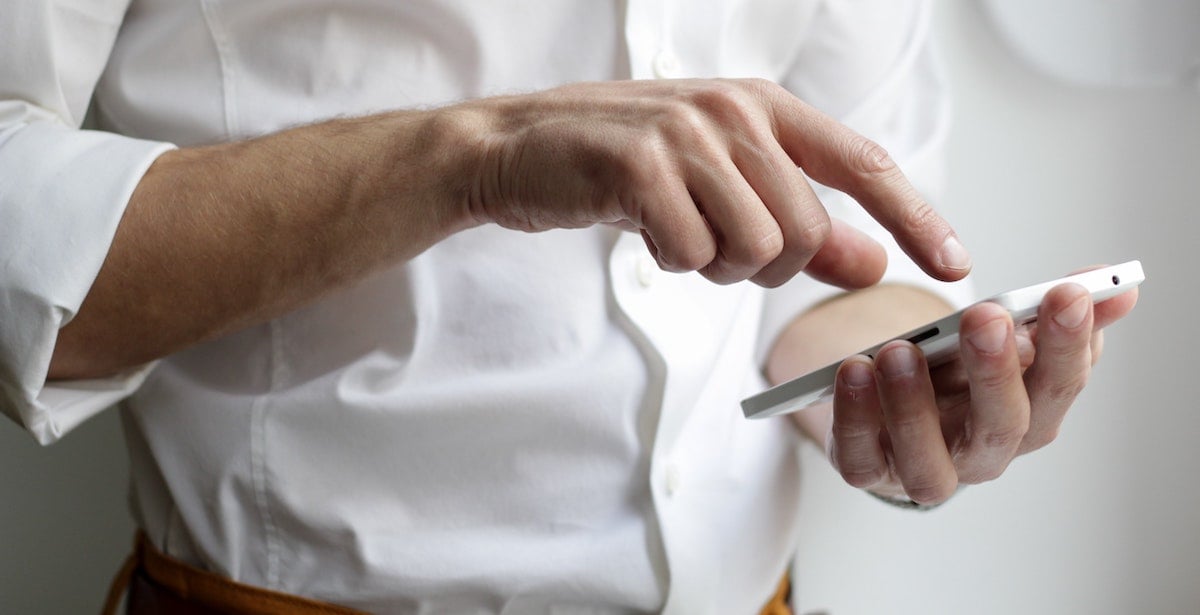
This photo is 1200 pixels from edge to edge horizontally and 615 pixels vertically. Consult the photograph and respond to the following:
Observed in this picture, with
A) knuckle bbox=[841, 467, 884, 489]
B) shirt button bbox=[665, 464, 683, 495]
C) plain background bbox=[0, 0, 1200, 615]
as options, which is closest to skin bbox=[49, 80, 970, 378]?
knuckle bbox=[841, 467, 884, 489]

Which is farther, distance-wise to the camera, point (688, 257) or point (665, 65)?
point (665, 65)

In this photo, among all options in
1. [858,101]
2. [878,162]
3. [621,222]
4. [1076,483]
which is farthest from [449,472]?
[1076,483]

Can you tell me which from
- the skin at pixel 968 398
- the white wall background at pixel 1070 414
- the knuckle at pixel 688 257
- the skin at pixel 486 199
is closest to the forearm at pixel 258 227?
the skin at pixel 486 199

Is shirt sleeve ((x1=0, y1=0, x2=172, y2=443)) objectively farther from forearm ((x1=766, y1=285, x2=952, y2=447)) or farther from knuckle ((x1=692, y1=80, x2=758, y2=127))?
forearm ((x1=766, y1=285, x2=952, y2=447))

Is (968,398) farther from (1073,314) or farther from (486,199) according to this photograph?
(486,199)

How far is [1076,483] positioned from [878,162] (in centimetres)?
79

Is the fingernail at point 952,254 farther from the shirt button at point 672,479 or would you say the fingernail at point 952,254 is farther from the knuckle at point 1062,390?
the shirt button at point 672,479

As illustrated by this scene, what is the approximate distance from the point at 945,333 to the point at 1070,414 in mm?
733

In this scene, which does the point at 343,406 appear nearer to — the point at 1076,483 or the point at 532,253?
the point at 532,253

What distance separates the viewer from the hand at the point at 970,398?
0.49 m

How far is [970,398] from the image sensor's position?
558 mm

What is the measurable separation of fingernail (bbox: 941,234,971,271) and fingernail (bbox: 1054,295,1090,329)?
54mm

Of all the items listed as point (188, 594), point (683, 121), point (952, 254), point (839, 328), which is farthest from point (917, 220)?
point (188, 594)

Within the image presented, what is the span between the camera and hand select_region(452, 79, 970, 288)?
1.54ft
